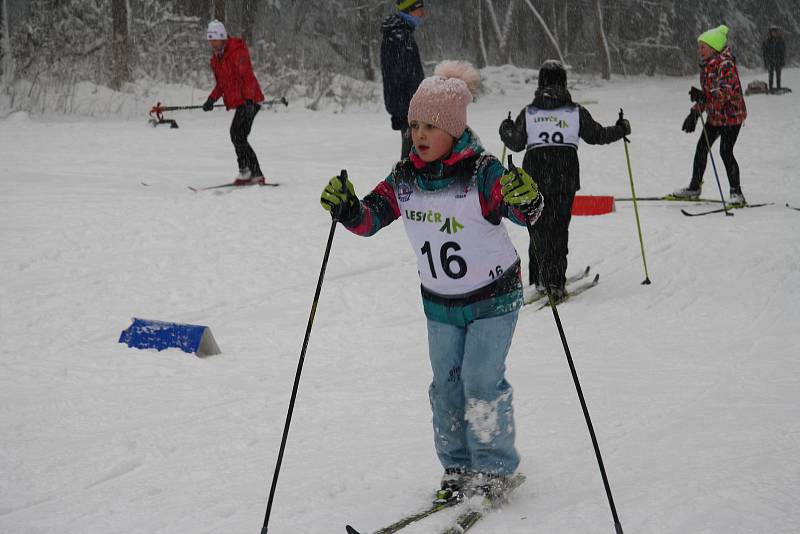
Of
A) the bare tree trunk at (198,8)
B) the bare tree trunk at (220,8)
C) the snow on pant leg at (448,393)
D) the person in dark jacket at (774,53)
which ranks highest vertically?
the bare tree trunk at (198,8)

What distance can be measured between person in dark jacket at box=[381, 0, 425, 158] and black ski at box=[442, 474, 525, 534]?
5610 mm

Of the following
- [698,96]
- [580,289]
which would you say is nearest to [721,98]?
[698,96]

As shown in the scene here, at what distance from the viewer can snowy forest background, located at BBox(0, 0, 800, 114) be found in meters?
18.9

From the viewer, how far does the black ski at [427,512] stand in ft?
10.2

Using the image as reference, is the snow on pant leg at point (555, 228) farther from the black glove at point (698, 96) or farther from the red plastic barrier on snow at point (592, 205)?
the black glove at point (698, 96)

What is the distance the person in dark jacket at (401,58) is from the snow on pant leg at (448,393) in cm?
539

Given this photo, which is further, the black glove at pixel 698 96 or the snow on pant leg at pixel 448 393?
the black glove at pixel 698 96

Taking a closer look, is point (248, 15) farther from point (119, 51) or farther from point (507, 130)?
point (507, 130)

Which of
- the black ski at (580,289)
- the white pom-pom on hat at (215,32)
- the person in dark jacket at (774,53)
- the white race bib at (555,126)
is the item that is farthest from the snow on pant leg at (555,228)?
the person in dark jacket at (774,53)

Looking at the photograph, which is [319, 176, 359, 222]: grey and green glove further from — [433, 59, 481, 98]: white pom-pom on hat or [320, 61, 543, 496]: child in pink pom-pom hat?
[433, 59, 481, 98]: white pom-pom on hat

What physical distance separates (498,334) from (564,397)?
167cm

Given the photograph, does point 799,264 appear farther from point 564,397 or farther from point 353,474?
point 353,474

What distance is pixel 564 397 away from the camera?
15.6 ft

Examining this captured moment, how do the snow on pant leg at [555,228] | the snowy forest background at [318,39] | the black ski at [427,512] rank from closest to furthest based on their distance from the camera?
the black ski at [427,512] < the snow on pant leg at [555,228] < the snowy forest background at [318,39]
